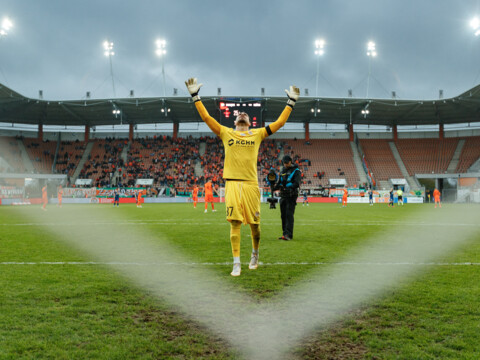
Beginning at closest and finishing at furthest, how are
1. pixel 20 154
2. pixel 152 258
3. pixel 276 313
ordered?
1. pixel 276 313
2. pixel 152 258
3. pixel 20 154

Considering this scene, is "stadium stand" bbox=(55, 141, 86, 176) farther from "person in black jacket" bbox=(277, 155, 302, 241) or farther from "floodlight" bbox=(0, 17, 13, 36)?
"person in black jacket" bbox=(277, 155, 302, 241)

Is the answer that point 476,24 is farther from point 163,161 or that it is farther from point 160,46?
point 163,161

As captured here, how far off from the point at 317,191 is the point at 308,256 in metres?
42.6

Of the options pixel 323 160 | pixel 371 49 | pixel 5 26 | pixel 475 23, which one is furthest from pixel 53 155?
pixel 475 23

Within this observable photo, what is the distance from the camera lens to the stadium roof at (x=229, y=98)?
48.2 metres

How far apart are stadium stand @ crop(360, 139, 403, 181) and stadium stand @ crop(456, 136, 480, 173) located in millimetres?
8193

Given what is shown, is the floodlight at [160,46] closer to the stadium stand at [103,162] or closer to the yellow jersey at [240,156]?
the stadium stand at [103,162]

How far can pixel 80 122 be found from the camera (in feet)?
193

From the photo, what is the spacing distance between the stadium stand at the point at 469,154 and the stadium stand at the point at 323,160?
1461cm

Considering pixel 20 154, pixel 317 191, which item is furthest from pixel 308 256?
pixel 20 154

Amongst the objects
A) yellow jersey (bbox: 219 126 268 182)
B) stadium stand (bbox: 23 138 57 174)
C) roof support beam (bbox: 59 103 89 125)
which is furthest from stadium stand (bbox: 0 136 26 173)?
yellow jersey (bbox: 219 126 268 182)

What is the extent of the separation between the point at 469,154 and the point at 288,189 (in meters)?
53.5

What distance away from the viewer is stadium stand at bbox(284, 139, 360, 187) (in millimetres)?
51344

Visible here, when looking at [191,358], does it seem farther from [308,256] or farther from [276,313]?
[308,256]
